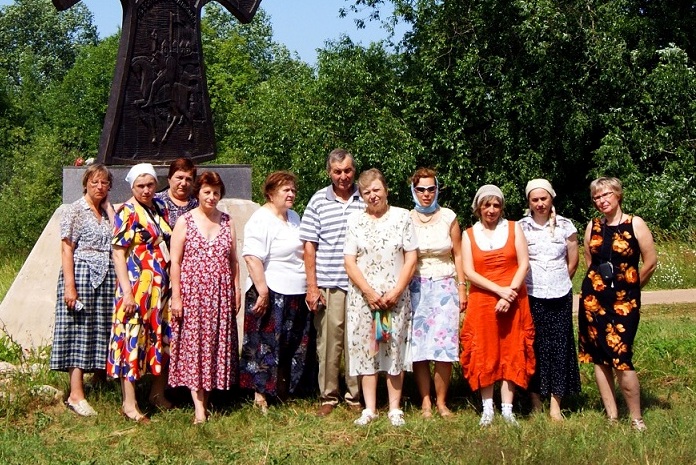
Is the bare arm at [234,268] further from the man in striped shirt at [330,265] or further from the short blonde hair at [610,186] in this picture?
the short blonde hair at [610,186]

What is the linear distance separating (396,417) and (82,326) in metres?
2.00

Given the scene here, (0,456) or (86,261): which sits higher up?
(86,261)

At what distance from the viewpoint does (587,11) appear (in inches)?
727

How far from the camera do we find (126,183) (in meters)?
7.30

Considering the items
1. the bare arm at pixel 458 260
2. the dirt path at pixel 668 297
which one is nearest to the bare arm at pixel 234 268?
the bare arm at pixel 458 260

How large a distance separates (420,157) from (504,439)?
14.8m

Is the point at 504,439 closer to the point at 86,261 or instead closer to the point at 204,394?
the point at 204,394

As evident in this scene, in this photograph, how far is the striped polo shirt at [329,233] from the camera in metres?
5.91

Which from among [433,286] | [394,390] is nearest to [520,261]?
[433,286]

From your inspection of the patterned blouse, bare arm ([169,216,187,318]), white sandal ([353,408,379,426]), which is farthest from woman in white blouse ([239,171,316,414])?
the patterned blouse

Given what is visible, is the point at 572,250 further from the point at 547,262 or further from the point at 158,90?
the point at 158,90

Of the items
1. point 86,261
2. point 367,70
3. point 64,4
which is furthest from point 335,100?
point 86,261

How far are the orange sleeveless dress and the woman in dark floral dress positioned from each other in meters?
0.38

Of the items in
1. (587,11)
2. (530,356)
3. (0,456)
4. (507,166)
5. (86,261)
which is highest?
(587,11)
